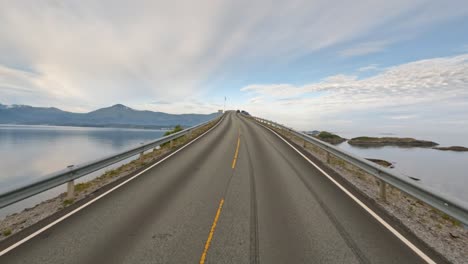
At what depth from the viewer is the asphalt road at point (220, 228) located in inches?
162

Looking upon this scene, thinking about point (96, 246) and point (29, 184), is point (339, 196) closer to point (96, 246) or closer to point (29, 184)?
point (96, 246)

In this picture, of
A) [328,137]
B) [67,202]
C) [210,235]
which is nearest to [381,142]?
[328,137]

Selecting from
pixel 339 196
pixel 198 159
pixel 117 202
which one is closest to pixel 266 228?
pixel 339 196

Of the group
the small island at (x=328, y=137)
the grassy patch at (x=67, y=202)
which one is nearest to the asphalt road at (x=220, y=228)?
the grassy patch at (x=67, y=202)

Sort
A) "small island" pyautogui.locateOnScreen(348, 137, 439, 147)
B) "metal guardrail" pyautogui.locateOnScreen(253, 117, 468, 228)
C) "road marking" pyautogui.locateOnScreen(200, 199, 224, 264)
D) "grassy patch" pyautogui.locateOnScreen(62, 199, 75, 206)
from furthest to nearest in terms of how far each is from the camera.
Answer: "small island" pyautogui.locateOnScreen(348, 137, 439, 147) → "grassy patch" pyautogui.locateOnScreen(62, 199, 75, 206) → "metal guardrail" pyautogui.locateOnScreen(253, 117, 468, 228) → "road marking" pyautogui.locateOnScreen(200, 199, 224, 264)

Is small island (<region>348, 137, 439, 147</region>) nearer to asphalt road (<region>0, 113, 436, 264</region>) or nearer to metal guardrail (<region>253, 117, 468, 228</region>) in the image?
metal guardrail (<region>253, 117, 468, 228</region>)

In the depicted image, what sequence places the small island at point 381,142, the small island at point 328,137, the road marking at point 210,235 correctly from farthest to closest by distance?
the small island at point 381,142, the small island at point 328,137, the road marking at point 210,235

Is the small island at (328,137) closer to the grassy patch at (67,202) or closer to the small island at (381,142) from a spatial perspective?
the small island at (381,142)

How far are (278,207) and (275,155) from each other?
722cm

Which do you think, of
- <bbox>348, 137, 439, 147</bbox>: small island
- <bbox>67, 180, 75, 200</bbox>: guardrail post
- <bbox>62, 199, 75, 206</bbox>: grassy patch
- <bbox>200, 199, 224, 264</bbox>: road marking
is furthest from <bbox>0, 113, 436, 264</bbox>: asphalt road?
<bbox>348, 137, 439, 147</bbox>: small island

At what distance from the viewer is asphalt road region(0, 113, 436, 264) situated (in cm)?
411

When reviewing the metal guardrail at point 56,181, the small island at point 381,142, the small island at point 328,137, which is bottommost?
the small island at point 381,142

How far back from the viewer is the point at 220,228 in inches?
199

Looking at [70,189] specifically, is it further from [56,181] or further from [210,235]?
[210,235]
